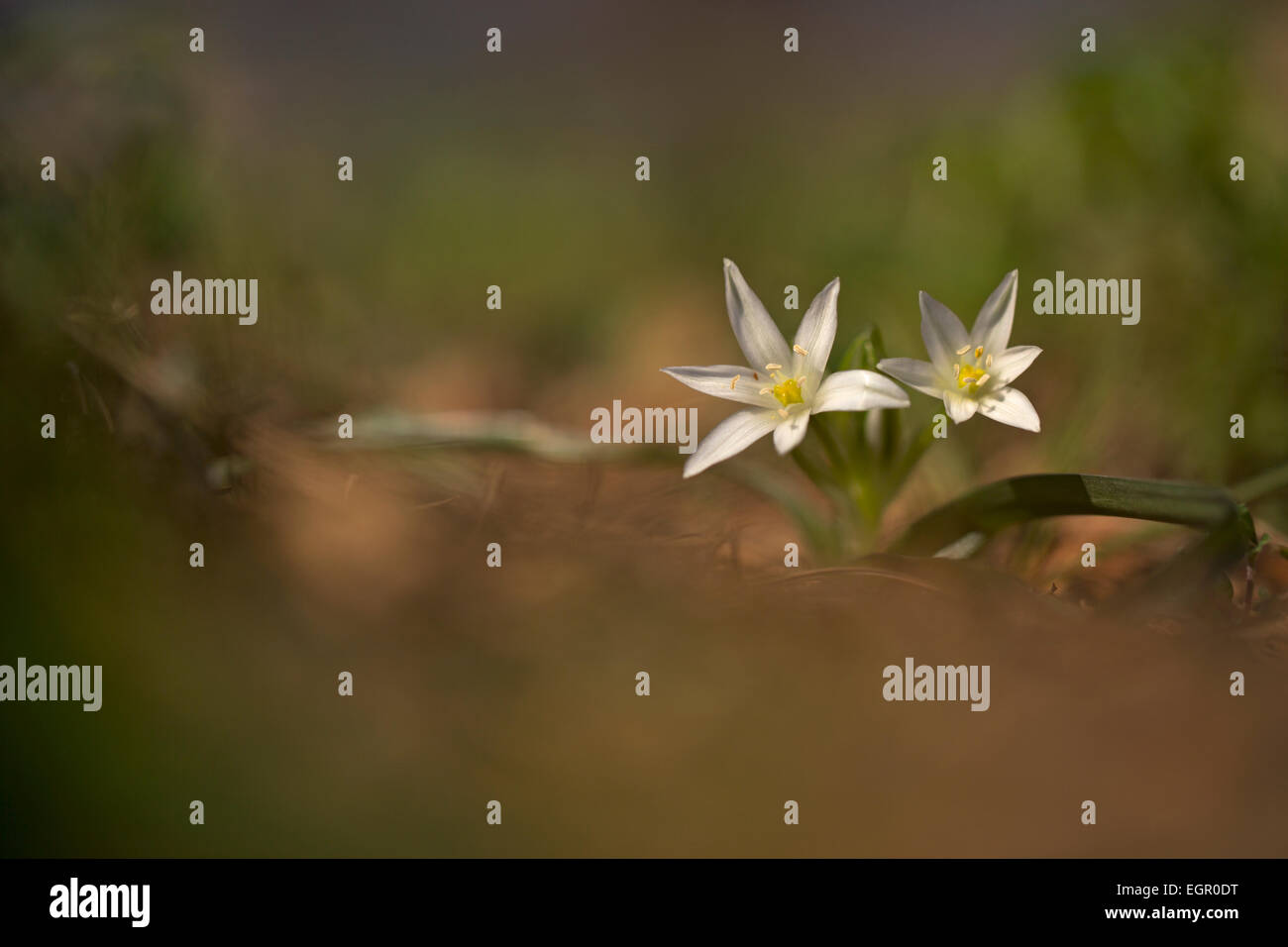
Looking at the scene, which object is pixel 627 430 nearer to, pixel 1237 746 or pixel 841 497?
pixel 841 497

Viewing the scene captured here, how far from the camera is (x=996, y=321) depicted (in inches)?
66.6

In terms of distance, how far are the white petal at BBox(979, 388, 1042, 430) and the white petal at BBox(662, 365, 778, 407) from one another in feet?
1.26

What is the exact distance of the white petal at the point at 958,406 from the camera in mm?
1589

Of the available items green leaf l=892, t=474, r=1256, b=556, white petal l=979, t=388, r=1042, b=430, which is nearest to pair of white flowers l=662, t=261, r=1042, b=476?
white petal l=979, t=388, r=1042, b=430

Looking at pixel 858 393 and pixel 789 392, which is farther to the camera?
pixel 789 392

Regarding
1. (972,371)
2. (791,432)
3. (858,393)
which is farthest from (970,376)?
(791,432)

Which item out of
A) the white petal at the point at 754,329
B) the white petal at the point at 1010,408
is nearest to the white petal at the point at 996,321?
the white petal at the point at 1010,408

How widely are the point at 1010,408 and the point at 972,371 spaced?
4.4 inches

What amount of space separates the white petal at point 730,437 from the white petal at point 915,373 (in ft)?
0.72

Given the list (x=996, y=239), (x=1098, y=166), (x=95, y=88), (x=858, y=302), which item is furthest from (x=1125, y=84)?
(x=95, y=88)

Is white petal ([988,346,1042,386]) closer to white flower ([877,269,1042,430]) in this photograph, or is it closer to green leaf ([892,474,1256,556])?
white flower ([877,269,1042,430])

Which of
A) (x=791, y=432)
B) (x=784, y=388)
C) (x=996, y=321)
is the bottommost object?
(x=791, y=432)

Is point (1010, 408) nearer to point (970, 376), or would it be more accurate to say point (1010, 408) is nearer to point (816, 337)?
point (970, 376)

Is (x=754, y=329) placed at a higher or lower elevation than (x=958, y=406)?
higher
